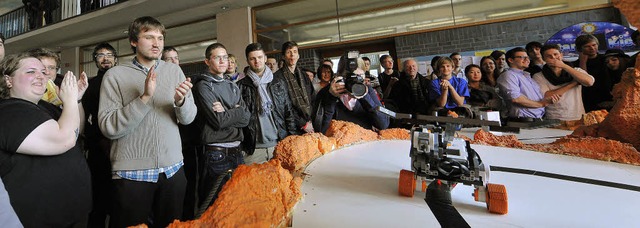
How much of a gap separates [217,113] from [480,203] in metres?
1.28

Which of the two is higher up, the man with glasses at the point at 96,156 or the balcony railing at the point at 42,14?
the balcony railing at the point at 42,14

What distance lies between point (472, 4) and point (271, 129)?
3993 millimetres

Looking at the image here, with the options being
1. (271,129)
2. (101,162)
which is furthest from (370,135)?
(101,162)

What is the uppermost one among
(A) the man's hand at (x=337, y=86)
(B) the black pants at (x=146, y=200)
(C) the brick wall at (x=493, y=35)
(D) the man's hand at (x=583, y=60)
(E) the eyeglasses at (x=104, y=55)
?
(C) the brick wall at (x=493, y=35)

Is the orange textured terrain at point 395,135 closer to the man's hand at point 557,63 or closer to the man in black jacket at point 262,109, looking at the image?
the man in black jacket at point 262,109

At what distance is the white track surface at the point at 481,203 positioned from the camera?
2.36 ft

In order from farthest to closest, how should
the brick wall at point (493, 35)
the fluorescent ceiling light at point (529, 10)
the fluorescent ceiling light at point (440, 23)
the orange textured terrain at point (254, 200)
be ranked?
1. the fluorescent ceiling light at point (440, 23)
2. the fluorescent ceiling light at point (529, 10)
3. the brick wall at point (493, 35)
4. the orange textured terrain at point (254, 200)

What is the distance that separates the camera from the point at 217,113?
1571 millimetres

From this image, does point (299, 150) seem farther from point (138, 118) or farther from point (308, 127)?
point (308, 127)

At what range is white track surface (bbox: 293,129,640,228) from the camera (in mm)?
721

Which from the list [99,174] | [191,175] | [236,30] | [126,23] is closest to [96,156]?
[99,174]

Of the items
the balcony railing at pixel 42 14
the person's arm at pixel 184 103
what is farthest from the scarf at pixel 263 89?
the balcony railing at pixel 42 14

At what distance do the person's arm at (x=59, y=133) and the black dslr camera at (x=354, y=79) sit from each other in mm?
1124

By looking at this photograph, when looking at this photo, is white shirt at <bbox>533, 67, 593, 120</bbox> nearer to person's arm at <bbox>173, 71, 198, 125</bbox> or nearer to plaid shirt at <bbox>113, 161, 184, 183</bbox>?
person's arm at <bbox>173, 71, 198, 125</bbox>
